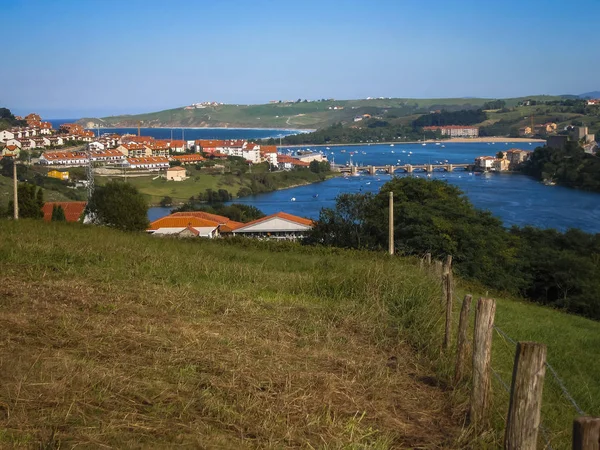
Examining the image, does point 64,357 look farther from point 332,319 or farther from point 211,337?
point 332,319

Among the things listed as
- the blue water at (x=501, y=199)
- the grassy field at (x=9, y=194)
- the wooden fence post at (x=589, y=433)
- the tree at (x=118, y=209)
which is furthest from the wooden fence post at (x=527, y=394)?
the blue water at (x=501, y=199)

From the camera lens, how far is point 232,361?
2.80 meters

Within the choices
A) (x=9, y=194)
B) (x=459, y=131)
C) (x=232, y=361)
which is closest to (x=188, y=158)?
(x=9, y=194)

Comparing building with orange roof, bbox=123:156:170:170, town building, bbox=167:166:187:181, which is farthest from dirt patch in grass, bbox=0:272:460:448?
building with orange roof, bbox=123:156:170:170

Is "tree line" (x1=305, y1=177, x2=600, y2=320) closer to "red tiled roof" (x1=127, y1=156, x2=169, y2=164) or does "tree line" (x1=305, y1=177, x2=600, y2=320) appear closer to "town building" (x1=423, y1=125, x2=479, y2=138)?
"red tiled roof" (x1=127, y1=156, x2=169, y2=164)

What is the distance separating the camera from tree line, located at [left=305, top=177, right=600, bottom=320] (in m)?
11.7

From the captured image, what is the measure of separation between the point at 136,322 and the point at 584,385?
8.23 ft

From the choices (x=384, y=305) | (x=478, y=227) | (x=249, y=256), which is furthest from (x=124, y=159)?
(x=384, y=305)

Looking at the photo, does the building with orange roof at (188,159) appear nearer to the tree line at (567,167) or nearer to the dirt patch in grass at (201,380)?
the tree line at (567,167)

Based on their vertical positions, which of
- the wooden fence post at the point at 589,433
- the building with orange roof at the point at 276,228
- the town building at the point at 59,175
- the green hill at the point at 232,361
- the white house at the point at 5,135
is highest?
the white house at the point at 5,135

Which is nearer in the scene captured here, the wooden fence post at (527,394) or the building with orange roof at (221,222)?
the wooden fence post at (527,394)

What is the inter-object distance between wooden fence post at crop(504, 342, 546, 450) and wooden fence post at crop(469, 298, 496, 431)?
20.6 inches

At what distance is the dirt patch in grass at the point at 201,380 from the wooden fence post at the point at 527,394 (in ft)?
1.57

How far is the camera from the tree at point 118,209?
14648 millimetres
